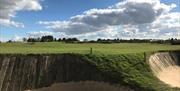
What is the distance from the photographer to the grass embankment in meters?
37.5

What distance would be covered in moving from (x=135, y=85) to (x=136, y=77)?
144 cm

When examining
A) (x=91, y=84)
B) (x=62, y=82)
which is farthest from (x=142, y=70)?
(x=62, y=82)

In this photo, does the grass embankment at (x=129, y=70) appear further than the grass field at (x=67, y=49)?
No

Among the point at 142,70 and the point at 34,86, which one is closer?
the point at 34,86

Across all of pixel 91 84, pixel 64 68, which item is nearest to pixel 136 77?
pixel 91 84

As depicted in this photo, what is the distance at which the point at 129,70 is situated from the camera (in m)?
40.1

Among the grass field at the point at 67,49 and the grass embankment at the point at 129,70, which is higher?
the grass field at the point at 67,49

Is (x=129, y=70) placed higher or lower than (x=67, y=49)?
lower

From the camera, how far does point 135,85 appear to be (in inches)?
1479

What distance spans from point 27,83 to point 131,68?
33.6 ft

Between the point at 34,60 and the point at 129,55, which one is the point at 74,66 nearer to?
the point at 34,60

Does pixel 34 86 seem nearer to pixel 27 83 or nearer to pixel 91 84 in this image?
pixel 27 83

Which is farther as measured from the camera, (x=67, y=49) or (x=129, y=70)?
(x=67, y=49)

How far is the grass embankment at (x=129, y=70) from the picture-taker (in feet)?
123
